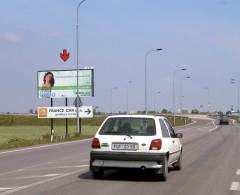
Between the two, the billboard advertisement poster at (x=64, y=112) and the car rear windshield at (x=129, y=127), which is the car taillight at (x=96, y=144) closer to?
the car rear windshield at (x=129, y=127)

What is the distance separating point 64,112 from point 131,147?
4495cm

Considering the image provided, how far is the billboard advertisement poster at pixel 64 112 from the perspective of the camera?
2296 inches

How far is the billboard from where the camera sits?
61750 mm

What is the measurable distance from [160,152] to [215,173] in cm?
337

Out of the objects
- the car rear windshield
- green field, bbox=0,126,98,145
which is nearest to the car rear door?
the car rear windshield

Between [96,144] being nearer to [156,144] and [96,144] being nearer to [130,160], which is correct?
[130,160]

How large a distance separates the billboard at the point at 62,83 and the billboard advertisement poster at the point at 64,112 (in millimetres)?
2143

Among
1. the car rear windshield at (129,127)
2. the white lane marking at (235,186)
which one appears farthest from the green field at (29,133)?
the white lane marking at (235,186)

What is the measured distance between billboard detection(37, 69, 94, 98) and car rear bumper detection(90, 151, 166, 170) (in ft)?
154

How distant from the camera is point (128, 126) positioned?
15.0m

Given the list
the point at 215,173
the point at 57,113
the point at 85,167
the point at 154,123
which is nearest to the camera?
the point at 154,123

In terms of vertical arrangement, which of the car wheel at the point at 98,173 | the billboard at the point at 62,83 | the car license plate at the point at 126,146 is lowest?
the car wheel at the point at 98,173

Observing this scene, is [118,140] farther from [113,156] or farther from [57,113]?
[57,113]

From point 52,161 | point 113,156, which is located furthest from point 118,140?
point 52,161
